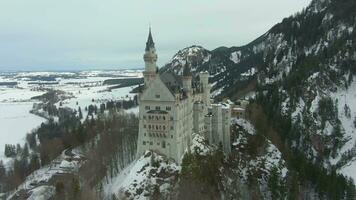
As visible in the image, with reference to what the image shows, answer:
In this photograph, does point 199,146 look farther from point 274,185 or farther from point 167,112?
point 274,185

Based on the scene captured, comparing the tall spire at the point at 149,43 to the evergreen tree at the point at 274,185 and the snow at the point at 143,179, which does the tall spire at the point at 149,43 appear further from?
the evergreen tree at the point at 274,185

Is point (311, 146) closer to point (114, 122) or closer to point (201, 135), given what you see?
point (201, 135)

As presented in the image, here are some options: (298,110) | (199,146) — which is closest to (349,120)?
(298,110)

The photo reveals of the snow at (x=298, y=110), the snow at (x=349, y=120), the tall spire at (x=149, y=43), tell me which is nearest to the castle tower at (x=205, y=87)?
the tall spire at (x=149, y=43)

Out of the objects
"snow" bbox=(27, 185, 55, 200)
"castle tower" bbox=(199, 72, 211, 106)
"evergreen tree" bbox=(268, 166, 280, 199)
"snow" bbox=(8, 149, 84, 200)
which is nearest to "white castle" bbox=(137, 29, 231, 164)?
"castle tower" bbox=(199, 72, 211, 106)

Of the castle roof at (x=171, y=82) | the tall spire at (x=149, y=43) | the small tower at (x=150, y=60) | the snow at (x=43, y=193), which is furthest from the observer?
the tall spire at (x=149, y=43)

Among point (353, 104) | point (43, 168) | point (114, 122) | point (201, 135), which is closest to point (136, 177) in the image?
point (201, 135)
